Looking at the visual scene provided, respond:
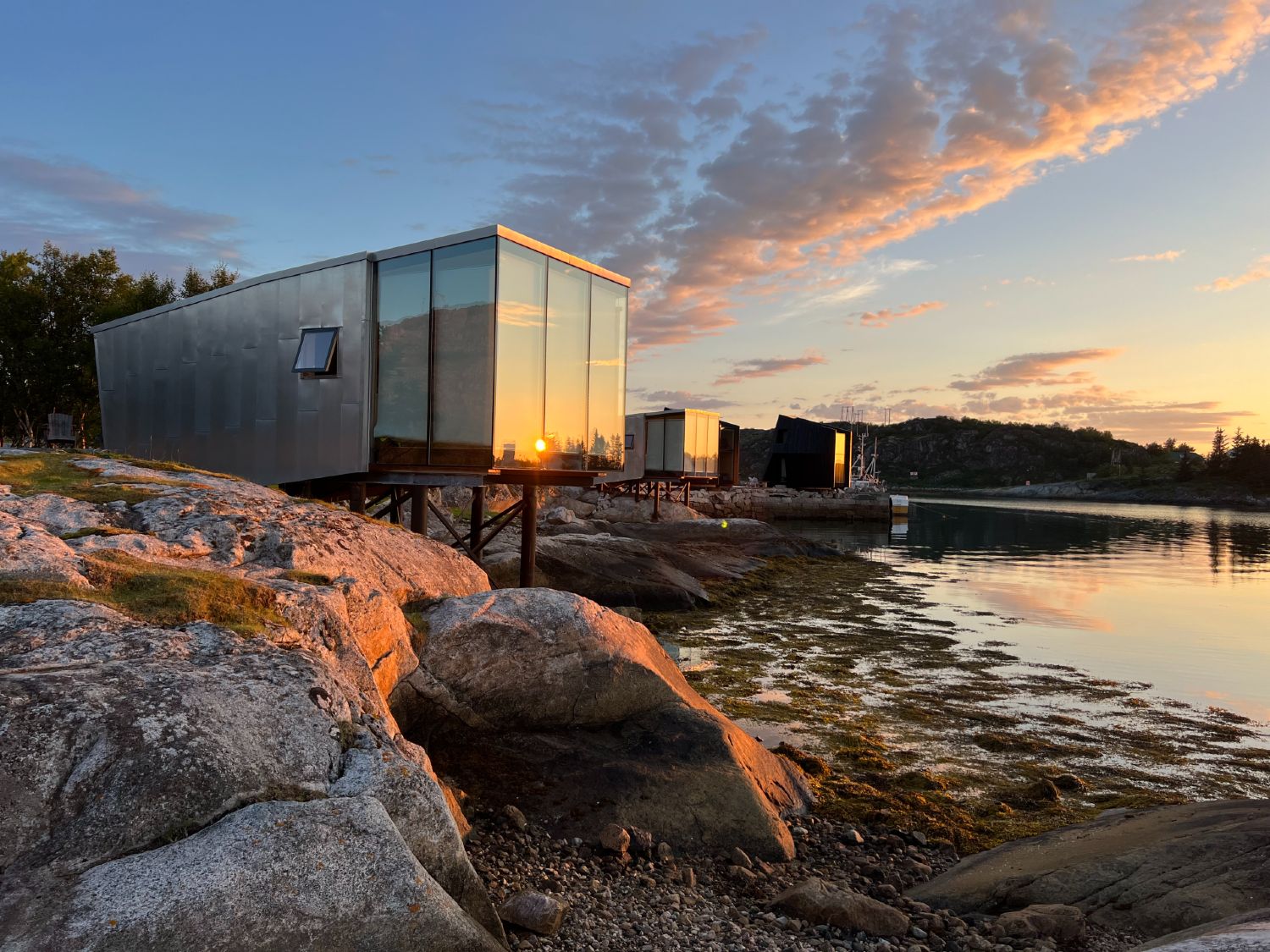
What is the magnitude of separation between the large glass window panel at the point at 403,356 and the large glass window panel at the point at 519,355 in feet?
4.30

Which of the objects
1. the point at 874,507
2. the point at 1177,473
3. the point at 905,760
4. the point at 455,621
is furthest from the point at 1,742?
the point at 1177,473

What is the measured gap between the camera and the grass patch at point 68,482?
323 inches

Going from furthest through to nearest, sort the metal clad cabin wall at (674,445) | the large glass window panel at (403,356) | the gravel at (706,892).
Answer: the metal clad cabin wall at (674,445)
the large glass window panel at (403,356)
the gravel at (706,892)

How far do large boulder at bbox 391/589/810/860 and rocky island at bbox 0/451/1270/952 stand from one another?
1.1 inches

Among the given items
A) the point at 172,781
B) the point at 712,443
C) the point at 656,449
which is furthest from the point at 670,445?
the point at 172,781

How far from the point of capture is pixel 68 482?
875 cm

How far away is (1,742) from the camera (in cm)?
368

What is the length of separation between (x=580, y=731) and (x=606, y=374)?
343 inches

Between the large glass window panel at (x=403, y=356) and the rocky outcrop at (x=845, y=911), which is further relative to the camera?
the large glass window panel at (x=403, y=356)

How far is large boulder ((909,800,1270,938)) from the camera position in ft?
17.5

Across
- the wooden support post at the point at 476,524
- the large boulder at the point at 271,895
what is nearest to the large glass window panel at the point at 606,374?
the wooden support post at the point at 476,524

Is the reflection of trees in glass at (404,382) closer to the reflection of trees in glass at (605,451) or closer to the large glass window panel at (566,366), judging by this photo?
the large glass window panel at (566,366)

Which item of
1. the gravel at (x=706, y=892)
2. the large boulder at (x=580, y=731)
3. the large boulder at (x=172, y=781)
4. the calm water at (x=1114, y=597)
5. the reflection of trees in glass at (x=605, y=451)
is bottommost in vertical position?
the calm water at (x=1114, y=597)

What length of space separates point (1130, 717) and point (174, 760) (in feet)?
47.0
